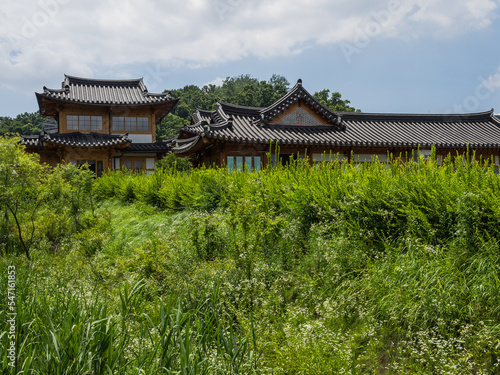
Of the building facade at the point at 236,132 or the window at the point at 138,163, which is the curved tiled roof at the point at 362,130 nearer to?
the building facade at the point at 236,132

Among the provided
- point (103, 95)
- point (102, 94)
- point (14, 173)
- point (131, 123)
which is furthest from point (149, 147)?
point (14, 173)

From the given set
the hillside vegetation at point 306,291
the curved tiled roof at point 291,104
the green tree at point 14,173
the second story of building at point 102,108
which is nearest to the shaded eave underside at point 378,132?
the curved tiled roof at point 291,104

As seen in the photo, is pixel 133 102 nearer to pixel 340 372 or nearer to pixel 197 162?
pixel 197 162

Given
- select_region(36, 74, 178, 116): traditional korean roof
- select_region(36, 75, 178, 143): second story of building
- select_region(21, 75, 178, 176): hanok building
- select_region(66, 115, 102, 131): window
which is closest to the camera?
select_region(21, 75, 178, 176): hanok building

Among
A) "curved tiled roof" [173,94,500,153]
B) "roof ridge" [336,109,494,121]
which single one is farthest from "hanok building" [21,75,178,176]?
"roof ridge" [336,109,494,121]

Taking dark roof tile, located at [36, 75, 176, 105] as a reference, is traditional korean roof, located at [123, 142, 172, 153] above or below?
below

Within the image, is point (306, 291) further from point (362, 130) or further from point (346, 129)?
point (362, 130)

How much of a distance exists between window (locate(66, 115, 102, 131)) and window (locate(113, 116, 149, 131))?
965 millimetres

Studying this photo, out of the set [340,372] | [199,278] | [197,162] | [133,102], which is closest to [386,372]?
[340,372]

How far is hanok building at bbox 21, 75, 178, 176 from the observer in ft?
71.7

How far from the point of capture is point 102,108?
24.2m

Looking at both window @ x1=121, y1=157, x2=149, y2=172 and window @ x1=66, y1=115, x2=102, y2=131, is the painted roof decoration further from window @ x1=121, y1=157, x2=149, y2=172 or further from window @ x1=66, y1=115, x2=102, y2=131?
window @ x1=121, y1=157, x2=149, y2=172

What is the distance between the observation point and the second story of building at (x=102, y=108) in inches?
919

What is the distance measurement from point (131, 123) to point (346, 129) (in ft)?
Answer: 42.5
